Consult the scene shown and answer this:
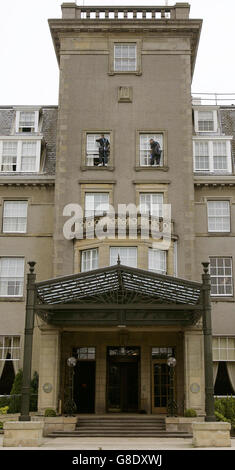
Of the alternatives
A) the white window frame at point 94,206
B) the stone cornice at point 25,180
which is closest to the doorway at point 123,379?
the white window frame at point 94,206

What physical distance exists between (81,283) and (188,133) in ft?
37.7

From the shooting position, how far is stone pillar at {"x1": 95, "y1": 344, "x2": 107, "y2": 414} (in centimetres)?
2852

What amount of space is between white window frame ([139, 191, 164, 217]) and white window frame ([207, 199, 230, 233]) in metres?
2.95

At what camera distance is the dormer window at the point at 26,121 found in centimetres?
3503

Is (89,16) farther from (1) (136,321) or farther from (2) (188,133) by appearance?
(1) (136,321)

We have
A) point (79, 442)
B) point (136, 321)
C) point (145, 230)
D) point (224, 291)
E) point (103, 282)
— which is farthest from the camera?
point (224, 291)

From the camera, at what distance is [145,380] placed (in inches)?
1134

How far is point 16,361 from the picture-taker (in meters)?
29.7

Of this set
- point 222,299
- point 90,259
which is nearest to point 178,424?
point 222,299

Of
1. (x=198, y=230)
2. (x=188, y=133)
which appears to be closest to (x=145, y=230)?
(x=198, y=230)

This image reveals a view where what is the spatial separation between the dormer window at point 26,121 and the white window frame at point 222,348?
15.8 metres

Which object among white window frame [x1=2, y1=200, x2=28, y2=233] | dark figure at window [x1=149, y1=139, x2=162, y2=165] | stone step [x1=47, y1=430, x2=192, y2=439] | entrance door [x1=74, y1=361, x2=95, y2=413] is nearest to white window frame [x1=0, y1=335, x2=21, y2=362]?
entrance door [x1=74, y1=361, x2=95, y2=413]

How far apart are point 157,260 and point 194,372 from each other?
5499 mm

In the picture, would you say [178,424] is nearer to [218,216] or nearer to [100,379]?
[100,379]
